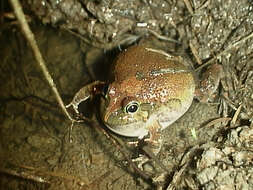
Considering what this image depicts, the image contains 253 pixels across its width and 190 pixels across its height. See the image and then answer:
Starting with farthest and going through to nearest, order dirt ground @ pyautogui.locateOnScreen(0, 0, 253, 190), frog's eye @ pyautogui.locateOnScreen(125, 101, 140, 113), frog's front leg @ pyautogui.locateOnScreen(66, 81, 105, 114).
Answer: frog's front leg @ pyautogui.locateOnScreen(66, 81, 105, 114), dirt ground @ pyautogui.locateOnScreen(0, 0, 253, 190), frog's eye @ pyautogui.locateOnScreen(125, 101, 140, 113)

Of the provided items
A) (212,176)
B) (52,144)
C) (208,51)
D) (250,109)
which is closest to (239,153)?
(212,176)

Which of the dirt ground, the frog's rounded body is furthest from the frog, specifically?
the dirt ground

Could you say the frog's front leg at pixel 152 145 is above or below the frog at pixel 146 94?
below

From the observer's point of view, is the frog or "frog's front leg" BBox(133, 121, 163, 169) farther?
"frog's front leg" BBox(133, 121, 163, 169)

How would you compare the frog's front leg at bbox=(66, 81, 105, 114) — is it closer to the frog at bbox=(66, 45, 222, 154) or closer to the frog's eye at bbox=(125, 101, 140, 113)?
the frog at bbox=(66, 45, 222, 154)

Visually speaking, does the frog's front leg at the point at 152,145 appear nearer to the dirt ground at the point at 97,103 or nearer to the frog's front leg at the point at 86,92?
the dirt ground at the point at 97,103

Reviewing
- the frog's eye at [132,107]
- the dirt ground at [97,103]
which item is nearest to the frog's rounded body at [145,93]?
the frog's eye at [132,107]

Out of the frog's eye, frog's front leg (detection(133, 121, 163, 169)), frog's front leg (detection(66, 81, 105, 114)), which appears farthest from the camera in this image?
frog's front leg (detection(66, 81, 105, 114))
